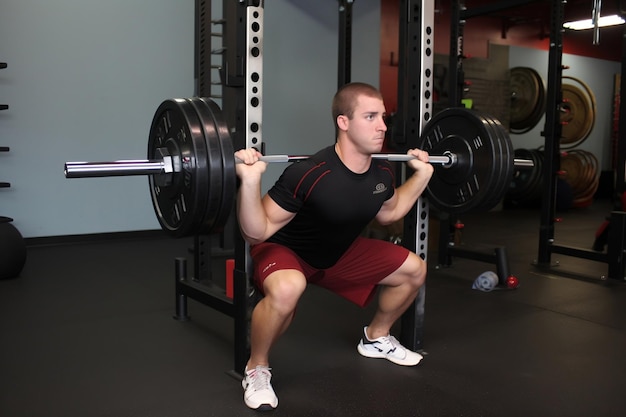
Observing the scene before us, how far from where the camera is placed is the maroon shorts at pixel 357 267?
2.11 meters

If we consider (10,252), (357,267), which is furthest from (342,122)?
(10,252)

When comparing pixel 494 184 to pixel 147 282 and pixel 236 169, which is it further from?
pixel 147 282

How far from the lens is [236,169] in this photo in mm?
1810

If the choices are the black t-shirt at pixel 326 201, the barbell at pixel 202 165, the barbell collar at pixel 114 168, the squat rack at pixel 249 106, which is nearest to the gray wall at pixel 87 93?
the squat rack at pixel 249 106

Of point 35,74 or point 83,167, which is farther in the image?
point 35,74

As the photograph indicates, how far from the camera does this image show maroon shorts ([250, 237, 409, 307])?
2111mm

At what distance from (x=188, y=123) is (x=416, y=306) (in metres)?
1.19

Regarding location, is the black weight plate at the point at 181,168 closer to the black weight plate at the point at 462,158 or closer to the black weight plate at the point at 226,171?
the black weight plate at the point at 226,171

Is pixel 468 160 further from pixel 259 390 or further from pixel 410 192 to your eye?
pixel 259 390

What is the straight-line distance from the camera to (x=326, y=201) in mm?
2016

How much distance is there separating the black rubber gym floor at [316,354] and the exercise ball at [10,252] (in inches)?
4.3

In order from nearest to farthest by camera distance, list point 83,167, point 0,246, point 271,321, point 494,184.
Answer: point 83,167 < point 271,321 < point 494,184 < point 0,246

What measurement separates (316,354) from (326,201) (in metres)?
0.70

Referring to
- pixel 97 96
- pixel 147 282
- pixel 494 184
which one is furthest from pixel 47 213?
pixel 494 184
